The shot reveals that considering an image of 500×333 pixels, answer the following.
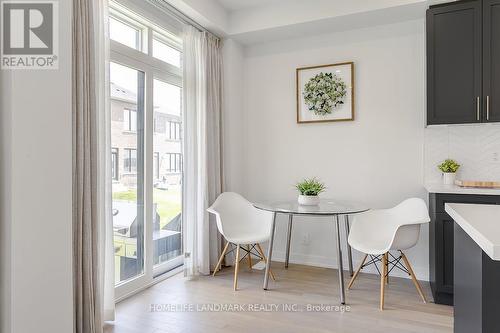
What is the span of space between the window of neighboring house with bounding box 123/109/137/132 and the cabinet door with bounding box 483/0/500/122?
309 cm

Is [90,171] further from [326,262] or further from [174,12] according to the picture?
[326,262]

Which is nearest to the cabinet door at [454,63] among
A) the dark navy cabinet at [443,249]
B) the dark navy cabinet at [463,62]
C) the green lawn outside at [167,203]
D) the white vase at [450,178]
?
the dark navy cabinet at [463,62]

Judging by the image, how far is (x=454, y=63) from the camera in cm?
293

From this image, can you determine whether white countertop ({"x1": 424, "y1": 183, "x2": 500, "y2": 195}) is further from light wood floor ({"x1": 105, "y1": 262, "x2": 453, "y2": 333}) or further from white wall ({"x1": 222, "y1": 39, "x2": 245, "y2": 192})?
white wall ({"x1": 222, "y1": 39, "x2": 245, "y2": 192})

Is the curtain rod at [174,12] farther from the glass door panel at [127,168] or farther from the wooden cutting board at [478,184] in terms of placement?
the wooden cutting board at [478,184]

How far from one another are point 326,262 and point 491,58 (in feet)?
8.30

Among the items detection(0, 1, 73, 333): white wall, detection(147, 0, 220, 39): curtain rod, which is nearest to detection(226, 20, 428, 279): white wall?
detection(147, 0, 220, 39): curtain rod

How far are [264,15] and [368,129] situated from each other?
5.60 ft

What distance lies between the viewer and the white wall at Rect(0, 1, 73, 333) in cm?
143

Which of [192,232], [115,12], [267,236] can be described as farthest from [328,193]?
[115,12]

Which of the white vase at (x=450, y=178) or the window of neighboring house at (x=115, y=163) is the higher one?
the window of neighboring house at (x=115, y=163)

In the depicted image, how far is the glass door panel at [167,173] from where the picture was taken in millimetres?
3307

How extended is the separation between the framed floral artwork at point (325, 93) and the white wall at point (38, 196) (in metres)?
2.69

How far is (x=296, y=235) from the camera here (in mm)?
3969
